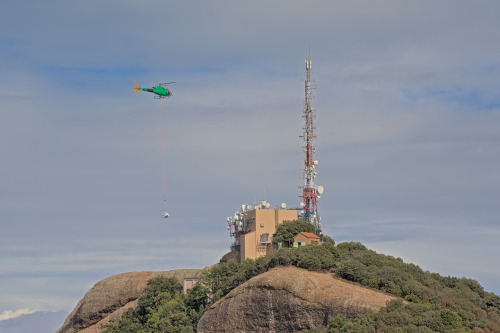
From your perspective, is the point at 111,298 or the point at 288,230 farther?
the point at 111,298

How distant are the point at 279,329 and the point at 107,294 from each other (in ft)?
140

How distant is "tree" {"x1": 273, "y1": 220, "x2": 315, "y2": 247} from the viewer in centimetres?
10200

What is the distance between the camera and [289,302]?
270ft

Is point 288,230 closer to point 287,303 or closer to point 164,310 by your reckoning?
point 164,310

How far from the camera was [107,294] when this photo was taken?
120m

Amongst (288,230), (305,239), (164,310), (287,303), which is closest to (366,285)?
(287,303)

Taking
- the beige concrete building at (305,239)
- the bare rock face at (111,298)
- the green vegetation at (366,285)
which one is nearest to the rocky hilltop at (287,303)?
the green vegetation at (366,285)

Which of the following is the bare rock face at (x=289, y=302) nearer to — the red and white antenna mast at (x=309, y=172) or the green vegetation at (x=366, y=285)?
the green vegetation at (x=366, y=285)

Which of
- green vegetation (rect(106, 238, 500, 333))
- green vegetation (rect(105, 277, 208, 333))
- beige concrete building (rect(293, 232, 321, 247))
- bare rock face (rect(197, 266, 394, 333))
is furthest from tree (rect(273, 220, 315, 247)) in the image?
bare rock face (rect(197, 266, 394, 333))

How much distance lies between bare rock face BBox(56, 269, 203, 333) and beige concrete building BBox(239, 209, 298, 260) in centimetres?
1285

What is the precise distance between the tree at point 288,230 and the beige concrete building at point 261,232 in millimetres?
975

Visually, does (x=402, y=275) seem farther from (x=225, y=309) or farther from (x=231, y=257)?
(x=231, y=257)

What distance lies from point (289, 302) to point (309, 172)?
31539mm

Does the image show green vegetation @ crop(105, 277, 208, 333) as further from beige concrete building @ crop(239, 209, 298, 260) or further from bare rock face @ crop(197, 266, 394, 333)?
bare rock face @ crop(197, 266, 394, 333)
